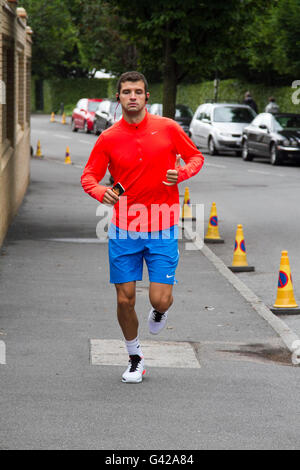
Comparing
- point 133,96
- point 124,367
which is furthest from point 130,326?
point 133,96

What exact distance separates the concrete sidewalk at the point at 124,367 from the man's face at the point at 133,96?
1.79 m

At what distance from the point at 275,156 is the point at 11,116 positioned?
14.1 metres

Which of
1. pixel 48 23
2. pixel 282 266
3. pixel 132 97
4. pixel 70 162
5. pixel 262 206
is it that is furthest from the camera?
pixel 48 23

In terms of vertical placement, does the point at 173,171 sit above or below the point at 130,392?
above

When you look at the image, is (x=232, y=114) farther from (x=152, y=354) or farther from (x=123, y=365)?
(x=123, y=365)

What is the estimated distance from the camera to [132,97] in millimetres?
6652

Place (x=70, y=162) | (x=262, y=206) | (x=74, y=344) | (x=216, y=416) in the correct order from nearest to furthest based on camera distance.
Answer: (x=216, y=416) < (x=74, y=344) < (x=262, y=206) < (x=70, y=162)

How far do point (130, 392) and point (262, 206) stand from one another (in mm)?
13404

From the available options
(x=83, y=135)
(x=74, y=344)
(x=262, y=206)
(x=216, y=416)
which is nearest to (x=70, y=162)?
(x=262, y=206)

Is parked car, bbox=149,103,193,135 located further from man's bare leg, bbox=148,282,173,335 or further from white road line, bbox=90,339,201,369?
man's bare leg, bbox=148,282,173,335

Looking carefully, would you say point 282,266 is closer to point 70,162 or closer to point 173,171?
point 173,171

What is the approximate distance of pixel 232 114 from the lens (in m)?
35.9

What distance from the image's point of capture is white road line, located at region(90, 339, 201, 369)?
765cm

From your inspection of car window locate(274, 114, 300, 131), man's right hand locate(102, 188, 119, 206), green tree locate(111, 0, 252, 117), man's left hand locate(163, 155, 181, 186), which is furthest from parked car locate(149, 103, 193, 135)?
man's right hand locate(102, 188, 119, 206)
